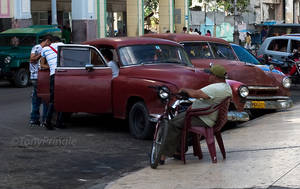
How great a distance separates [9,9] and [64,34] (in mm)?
3009

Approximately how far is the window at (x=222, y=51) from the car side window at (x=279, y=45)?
7675mm

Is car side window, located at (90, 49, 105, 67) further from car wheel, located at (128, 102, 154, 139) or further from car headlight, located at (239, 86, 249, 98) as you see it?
car headlight, located at (239, 86, 249, 98)

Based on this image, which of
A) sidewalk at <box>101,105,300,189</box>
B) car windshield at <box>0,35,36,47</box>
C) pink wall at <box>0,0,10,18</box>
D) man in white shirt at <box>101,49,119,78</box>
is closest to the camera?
sidewalk at <box>101,105,300,189</box>

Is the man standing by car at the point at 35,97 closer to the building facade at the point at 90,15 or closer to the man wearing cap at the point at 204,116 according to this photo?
the man wearing cap at the point at 204,116

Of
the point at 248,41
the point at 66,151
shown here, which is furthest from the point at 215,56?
the point at 248,41

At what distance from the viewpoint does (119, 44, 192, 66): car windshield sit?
12.7 meters

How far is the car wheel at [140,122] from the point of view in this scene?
11.8 m

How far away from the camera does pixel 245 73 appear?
14.4 m

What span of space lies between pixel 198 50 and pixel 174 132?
6.65 m

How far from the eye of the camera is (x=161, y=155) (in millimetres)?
9156

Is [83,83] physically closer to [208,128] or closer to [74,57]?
[74,57]

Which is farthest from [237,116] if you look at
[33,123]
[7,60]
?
[7,60]

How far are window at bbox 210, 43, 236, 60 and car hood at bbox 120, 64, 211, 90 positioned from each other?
3.45 m

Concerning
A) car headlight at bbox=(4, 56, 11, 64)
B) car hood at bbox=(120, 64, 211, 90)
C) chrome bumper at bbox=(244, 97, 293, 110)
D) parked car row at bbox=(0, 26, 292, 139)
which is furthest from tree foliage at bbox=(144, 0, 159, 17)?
car hood at bbox=(120, 64, 211, 90)
